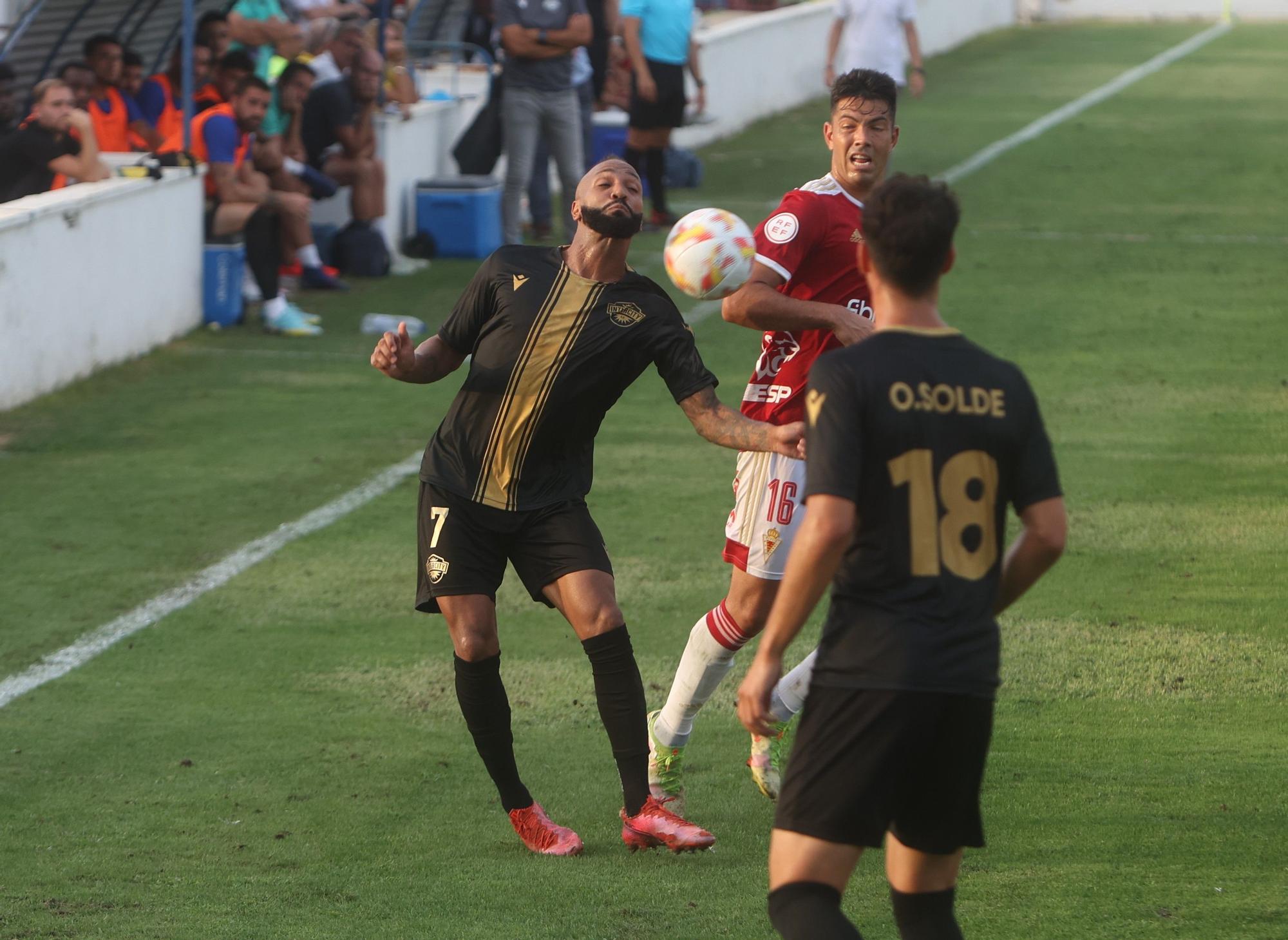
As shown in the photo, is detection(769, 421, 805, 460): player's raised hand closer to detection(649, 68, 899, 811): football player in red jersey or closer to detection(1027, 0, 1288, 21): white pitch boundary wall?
detection(649, 68, 899, 811): football player in red jersey

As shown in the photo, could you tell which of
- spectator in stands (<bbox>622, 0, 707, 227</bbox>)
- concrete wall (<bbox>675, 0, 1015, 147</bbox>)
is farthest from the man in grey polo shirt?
concrete wall (<bbox>675, 0, 1015, 147</bbox>)

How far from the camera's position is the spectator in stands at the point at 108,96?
595 inches

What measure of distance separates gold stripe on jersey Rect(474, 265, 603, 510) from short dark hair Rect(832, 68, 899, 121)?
3.23 feet

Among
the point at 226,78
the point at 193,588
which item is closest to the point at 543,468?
the point at 193,588

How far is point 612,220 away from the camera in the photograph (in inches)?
209

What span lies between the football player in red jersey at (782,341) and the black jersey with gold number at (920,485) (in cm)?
169

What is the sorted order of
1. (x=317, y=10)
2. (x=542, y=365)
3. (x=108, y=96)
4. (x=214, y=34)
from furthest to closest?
1. (x=317, y=10)
2. (x=214, y=34)
3. (x=108, y=96)
4. (x=542, y=365)

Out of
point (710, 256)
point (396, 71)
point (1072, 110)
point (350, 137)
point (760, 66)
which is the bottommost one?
point (1072, 110)

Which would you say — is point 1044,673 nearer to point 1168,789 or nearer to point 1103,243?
point 1168,789

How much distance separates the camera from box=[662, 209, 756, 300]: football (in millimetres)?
5273

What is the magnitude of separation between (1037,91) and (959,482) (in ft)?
88.2

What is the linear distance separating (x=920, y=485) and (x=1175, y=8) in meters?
46.3

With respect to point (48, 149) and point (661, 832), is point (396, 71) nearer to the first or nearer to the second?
point (48, 149)

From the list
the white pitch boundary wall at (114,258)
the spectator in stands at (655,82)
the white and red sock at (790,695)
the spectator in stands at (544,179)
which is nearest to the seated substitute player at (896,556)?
the white and red sock at (790,695)
